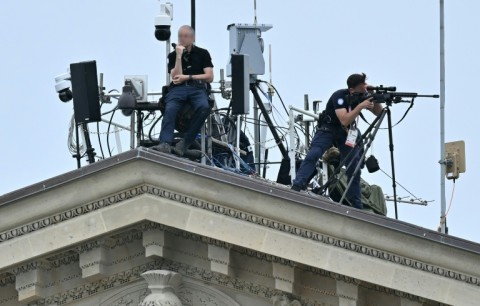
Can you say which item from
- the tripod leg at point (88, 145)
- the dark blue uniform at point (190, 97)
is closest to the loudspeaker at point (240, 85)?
the dark blue uniform at point (190, 97)

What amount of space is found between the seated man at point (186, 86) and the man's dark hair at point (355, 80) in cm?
187

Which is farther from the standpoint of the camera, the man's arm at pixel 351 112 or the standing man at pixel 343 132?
the standing man at pixel 343 132

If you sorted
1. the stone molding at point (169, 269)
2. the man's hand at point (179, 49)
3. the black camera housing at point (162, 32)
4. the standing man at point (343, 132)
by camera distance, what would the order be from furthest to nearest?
the black camera housing at point (162, 32)
the man's hand at point (179, 49)
the standing man at point (343, 132)
the stone molding at point (169, 269)

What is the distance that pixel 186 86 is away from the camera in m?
38.1

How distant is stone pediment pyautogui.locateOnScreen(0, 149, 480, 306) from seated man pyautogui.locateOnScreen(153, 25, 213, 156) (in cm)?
186

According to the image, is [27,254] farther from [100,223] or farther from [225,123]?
[225,123]

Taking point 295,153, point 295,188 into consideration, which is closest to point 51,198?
point 295,188

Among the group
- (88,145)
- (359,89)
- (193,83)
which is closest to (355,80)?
(359,89)

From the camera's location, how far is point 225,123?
4103 centimetres

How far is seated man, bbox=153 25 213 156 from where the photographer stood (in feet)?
124

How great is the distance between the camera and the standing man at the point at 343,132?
37.4m

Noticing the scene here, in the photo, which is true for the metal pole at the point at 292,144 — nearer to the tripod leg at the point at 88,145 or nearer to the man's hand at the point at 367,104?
the tripod leg at the point at 88,145

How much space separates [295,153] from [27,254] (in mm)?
7271

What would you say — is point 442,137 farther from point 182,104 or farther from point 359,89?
point 182,104
